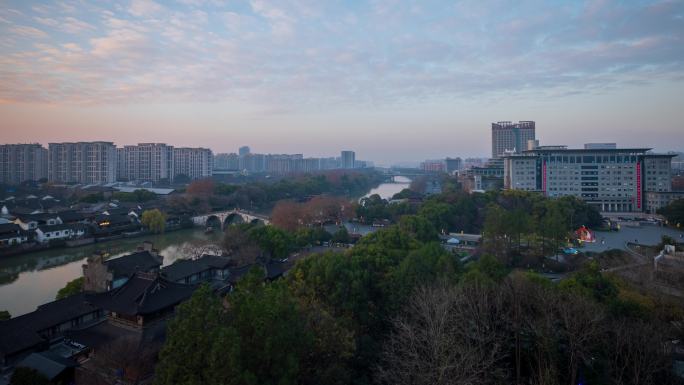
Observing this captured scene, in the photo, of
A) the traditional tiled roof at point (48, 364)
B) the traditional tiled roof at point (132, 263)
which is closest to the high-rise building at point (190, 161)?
the traditional tiled roof at point (132, 263)

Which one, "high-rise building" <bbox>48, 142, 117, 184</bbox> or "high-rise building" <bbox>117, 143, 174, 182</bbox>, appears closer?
"high-rise building" <bbox>48, 142, 117, 184</bbox>

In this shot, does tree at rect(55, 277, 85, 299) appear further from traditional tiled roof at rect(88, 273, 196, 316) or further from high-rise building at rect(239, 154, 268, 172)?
high-rise building at rect(239, 154, 268, 172)

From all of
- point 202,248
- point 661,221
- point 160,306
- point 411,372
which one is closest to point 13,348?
point 160,306

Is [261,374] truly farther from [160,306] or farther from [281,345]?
[160,306]

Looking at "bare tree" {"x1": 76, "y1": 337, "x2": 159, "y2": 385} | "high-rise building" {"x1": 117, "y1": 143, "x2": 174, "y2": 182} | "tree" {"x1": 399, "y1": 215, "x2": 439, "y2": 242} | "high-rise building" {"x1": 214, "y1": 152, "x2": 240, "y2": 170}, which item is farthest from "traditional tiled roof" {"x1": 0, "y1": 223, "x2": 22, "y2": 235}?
"high-rise building" {"x1": 214, "y1": 152, "x2": 240, "y2": 170}

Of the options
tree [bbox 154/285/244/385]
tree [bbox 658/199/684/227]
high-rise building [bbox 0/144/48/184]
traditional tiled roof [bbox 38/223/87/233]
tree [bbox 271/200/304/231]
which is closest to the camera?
tree [bbox 154/285/244/385]

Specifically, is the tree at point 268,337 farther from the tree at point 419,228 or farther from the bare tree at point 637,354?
the tree at point 419,228
